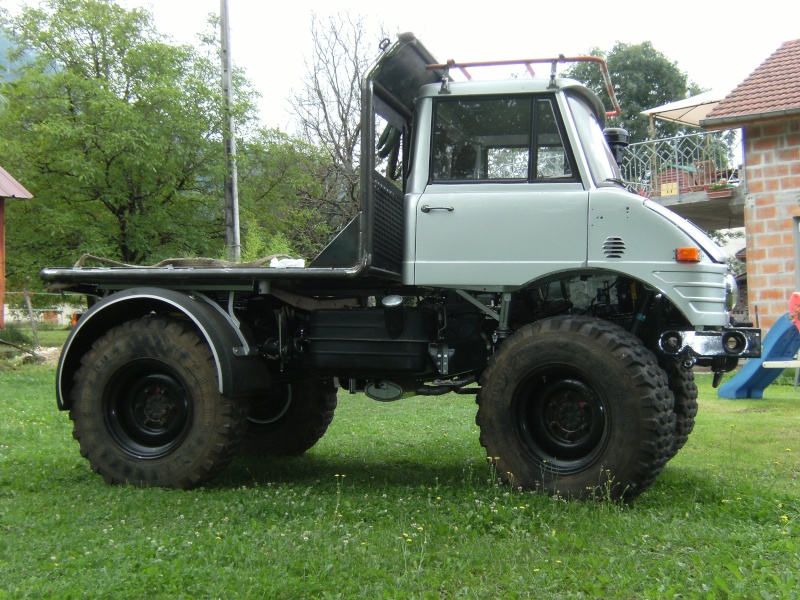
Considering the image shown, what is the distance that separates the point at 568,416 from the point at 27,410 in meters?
8.04

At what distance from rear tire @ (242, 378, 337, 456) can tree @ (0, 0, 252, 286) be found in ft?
42.8

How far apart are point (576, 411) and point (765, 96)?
1246 cm

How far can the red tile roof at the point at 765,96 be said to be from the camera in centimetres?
1516

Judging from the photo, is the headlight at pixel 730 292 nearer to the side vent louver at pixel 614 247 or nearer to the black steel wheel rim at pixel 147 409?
the side vent louver at pixel 614 247

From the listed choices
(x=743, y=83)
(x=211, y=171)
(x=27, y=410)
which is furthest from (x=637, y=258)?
(x=211, y=171)

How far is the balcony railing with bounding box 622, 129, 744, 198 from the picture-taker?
58.4 ft

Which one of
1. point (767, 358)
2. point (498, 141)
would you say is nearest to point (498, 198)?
point (498, 141)

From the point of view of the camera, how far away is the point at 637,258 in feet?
18.0

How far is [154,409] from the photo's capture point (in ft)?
21.2

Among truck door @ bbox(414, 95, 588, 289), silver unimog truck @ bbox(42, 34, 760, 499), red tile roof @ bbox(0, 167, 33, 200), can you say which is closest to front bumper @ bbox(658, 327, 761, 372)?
silver unimog truck @ bbox(42, 34, 760, 499)

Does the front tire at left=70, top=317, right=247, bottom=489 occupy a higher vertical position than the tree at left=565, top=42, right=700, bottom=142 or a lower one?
lower

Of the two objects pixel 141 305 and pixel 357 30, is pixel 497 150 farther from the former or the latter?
pixel 357 30

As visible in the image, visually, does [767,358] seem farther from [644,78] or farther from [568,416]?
[644,78]

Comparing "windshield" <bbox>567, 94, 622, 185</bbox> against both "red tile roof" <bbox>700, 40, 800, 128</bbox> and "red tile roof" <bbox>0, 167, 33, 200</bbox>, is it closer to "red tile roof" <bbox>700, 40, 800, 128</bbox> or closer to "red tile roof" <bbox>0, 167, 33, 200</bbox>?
"red tile roof" <bbox>700, 40, 800, 128</bbox>
